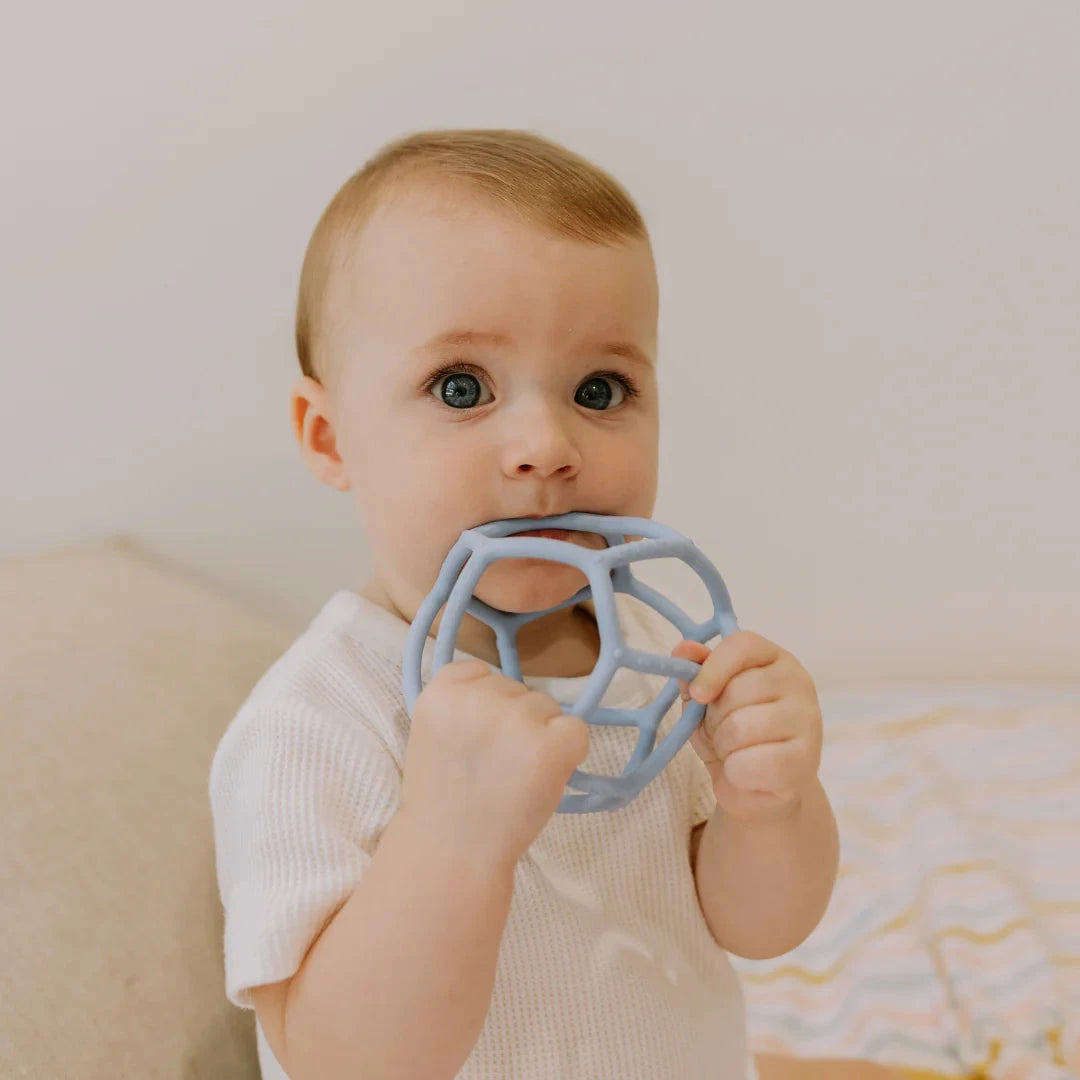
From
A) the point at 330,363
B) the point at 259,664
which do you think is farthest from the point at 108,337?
the point at 330,363

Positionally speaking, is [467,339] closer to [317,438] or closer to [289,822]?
[317,438]

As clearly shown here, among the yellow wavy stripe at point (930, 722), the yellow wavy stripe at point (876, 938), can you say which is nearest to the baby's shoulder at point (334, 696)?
the yellow wavy stripe at point (876, 938)

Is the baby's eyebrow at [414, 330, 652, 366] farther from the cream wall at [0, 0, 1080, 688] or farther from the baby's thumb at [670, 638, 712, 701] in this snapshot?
the cream wall at [0, 0, 1080, 688]

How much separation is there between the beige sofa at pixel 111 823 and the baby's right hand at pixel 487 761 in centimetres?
31

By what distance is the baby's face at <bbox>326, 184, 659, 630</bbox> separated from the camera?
65cm

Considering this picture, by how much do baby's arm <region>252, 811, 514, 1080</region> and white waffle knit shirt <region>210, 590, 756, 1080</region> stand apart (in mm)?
29

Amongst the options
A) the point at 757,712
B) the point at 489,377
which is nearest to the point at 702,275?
the point at 489,377

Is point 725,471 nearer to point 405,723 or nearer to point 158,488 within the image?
point 158,488

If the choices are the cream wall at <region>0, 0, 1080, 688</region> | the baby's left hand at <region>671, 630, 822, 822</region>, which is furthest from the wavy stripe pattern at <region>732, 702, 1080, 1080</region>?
the baby's left hand at <region>671, 630, 822, 822</region>

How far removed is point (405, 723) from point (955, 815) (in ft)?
2.52

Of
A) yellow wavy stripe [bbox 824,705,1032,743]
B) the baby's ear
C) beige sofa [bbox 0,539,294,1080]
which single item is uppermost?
the baby's ear

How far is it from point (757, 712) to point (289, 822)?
269 millimetres

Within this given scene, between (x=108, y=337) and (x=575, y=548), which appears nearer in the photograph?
(x=575, y=548)

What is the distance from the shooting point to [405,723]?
2.34 feet
